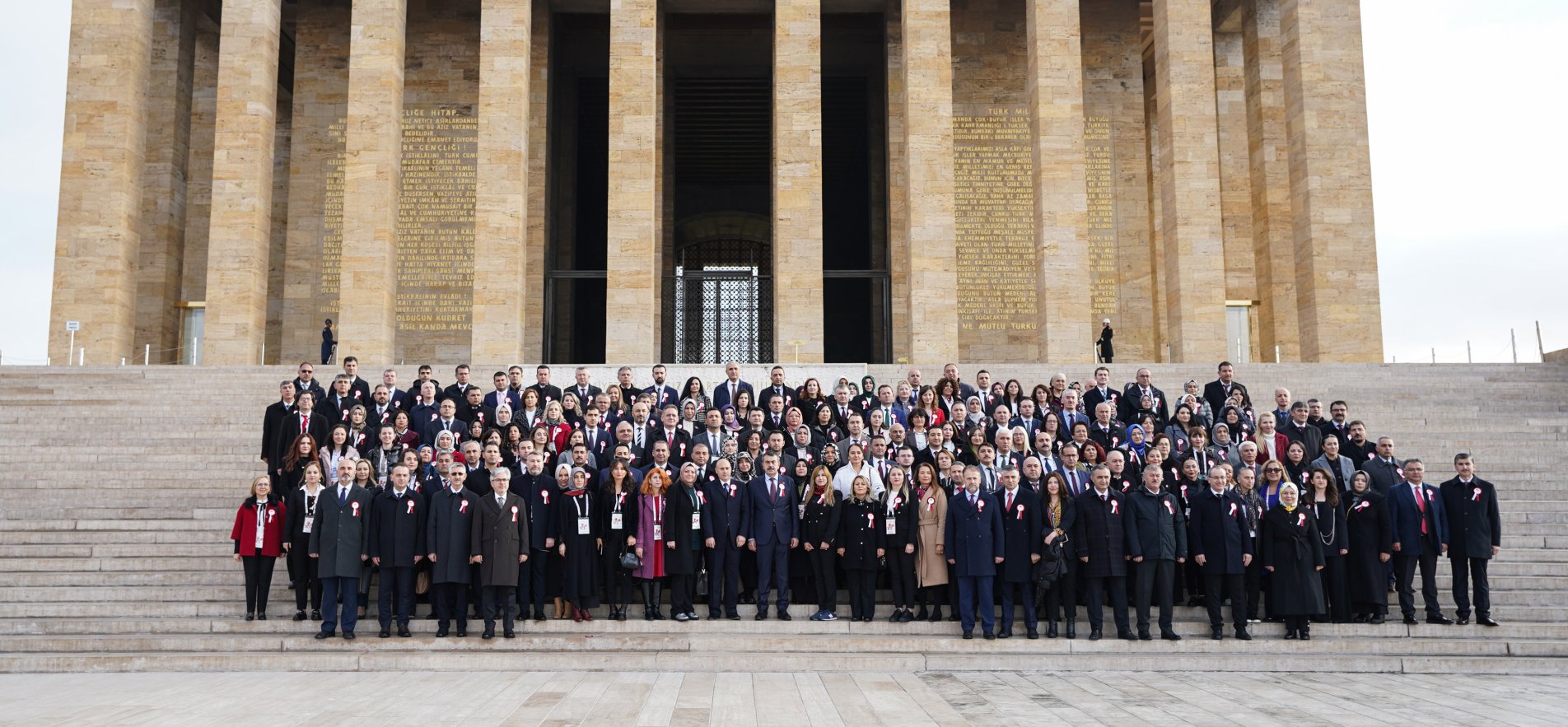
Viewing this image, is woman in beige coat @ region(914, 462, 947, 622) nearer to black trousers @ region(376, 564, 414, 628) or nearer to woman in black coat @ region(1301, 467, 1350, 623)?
woman in black coat @ region(1301, 467, 1350, 623)

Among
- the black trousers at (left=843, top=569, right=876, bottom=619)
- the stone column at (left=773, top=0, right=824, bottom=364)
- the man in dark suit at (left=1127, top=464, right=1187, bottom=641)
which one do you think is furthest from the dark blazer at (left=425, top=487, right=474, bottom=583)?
the stone column at (left=773, top=0, right=824, bottom=364)

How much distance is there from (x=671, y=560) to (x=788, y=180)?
39.8ft

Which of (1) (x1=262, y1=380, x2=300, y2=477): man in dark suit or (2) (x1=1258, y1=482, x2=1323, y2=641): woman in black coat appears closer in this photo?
(2) (x1=1258, y1=482, x2=1323, y2=641): woman in black coat

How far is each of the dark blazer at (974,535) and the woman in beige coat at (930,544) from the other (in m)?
0.13

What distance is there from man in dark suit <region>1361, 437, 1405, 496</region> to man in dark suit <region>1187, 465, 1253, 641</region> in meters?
1.53

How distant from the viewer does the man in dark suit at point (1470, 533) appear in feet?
33.5

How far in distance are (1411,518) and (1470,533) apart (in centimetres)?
50

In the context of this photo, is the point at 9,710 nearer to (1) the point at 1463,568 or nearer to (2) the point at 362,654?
(2) the point at 362,654

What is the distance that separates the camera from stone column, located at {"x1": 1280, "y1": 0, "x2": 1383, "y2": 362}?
21000mm

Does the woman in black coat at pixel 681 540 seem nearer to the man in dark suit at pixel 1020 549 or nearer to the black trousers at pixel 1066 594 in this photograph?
the man in dark suit at pixel 1020 549

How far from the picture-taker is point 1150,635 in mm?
9969

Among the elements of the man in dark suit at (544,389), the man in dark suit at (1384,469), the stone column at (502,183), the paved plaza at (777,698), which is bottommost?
the paved plaza at (777,698)

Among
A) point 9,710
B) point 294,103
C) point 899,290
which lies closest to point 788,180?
point 899,290

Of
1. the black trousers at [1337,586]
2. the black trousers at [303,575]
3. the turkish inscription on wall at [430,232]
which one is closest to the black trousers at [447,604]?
the black trousers at [303,575]
